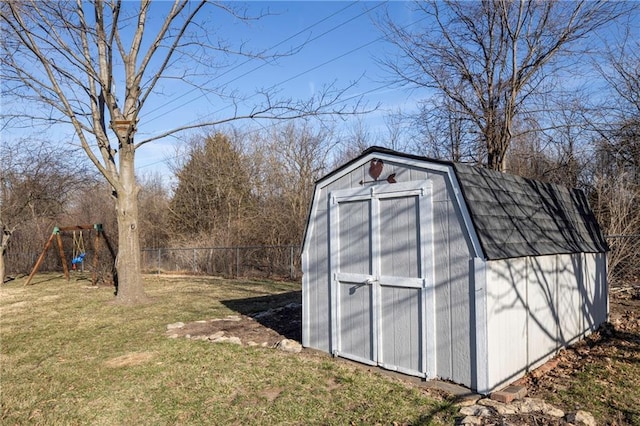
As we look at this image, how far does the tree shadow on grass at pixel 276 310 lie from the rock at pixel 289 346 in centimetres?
30

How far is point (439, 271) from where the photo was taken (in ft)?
14.6

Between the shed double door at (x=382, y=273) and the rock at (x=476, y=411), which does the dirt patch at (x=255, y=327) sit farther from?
the rock at (x=476, y=411)

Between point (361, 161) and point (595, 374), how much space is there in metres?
3.60

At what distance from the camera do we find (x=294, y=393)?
14.3 feet

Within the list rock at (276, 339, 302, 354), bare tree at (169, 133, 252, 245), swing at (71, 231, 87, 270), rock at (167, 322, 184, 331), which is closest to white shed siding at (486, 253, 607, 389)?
rock at (276, 339, 302, 354)

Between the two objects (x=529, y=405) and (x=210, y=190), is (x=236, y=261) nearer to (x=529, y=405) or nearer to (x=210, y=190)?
(x=210, y=190)

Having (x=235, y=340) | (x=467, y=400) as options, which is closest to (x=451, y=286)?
(x=467, y=400)

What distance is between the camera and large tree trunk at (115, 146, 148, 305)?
10.3m

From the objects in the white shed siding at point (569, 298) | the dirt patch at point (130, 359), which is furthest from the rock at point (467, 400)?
the dirt patch at point (130, 359)

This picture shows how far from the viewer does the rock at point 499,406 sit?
363 centimetres

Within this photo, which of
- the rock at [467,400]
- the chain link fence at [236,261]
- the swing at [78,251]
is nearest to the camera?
the rock at [467,400]

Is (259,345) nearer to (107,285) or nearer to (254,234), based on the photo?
(107,285)

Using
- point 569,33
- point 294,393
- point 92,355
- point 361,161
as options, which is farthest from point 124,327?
point 569,33

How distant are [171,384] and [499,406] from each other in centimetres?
339
